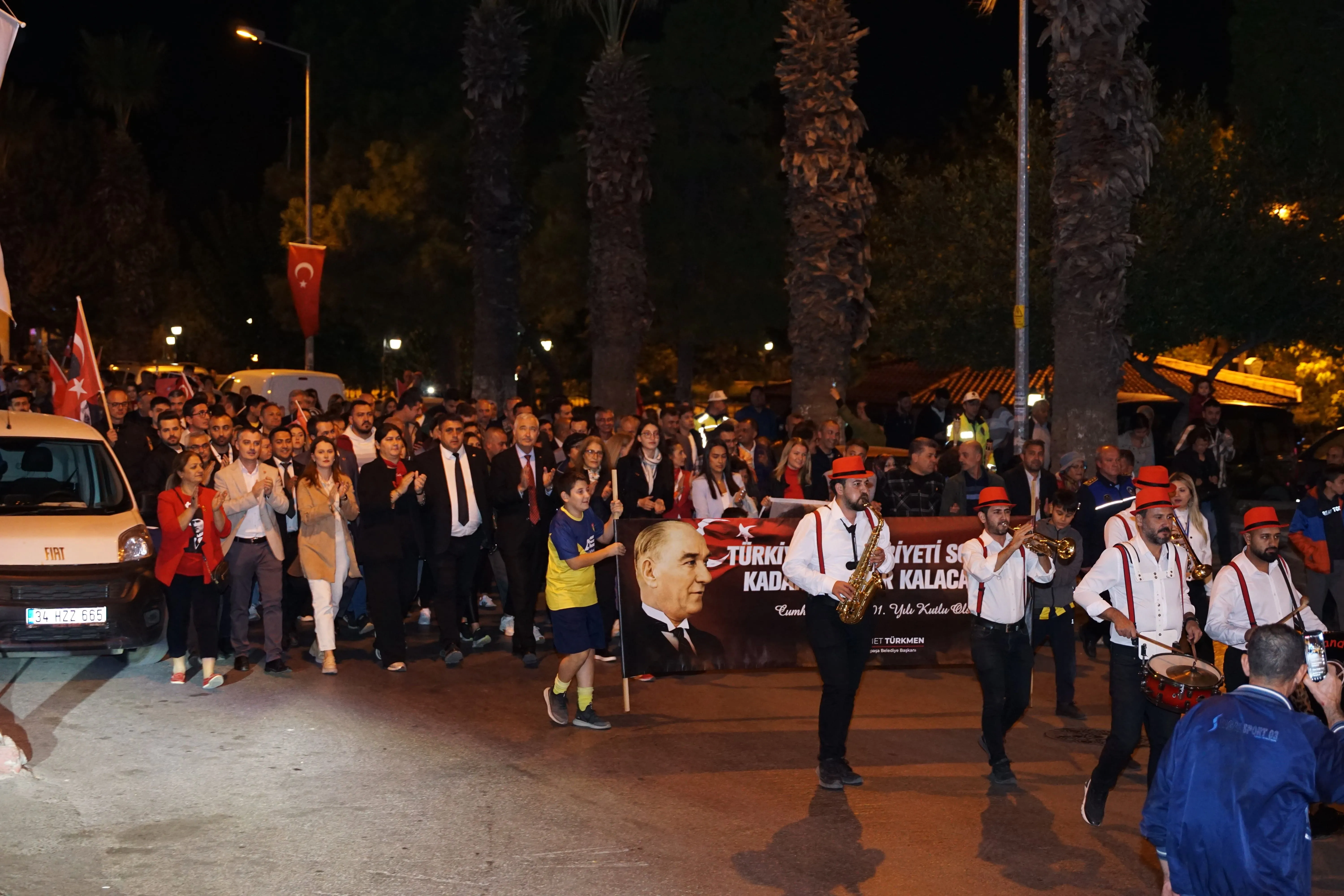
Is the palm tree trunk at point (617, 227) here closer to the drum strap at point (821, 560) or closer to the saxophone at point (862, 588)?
the drum strap at point (821, 560)

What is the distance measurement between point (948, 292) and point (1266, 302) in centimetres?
651

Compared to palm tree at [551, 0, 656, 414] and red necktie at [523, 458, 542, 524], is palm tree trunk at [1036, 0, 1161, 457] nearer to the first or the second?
red necktie at [523, 458, 542, 524]

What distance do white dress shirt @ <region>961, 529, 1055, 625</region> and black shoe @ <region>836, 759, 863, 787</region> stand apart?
1.15 metres

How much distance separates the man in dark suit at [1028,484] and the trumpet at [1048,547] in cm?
434

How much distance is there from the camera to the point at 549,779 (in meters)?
8.09

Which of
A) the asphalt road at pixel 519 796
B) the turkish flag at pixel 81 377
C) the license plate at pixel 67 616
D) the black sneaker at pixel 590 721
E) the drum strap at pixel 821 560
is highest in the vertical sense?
the turkish flag at pixel 81 377

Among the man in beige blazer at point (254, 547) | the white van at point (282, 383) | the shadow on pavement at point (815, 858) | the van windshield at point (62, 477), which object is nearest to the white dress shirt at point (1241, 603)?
the shadow on pavement at point (815, 858)

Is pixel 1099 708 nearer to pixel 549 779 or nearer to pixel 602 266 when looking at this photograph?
pixel 549 779

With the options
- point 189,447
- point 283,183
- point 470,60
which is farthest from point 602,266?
point 283,183

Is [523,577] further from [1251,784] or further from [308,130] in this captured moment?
[308,130]

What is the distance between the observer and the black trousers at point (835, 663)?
318 inches

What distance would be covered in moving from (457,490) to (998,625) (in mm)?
5143

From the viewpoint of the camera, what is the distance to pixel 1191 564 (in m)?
8.16

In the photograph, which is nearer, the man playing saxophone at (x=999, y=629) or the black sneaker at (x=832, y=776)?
the black sneaker at (x=832, y=776)
